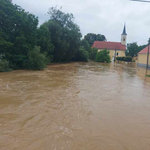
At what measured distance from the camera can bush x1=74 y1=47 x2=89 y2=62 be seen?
45525mm

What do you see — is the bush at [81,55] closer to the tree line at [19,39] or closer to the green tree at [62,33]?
the green tree at [62,33]

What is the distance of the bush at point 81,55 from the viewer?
1792 inches

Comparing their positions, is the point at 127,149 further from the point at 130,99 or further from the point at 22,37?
the point at 22,37

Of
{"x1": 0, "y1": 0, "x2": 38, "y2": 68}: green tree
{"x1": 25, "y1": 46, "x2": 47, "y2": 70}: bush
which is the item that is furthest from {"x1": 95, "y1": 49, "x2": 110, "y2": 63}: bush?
{"x1": 25, "y1": 46, "x2": 47, "y2": 70}: bush

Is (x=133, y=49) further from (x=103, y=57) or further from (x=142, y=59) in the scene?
(x=142, y=59)

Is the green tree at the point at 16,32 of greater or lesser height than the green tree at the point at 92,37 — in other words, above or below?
below

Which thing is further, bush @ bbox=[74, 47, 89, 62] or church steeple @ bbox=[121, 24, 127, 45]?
church steeple @ bbox=[121, 24, 127, 45]

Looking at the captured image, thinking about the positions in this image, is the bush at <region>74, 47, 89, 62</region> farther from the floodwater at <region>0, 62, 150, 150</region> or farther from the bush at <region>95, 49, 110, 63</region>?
the floodwater at <region>0, 62, 150, 150</region>

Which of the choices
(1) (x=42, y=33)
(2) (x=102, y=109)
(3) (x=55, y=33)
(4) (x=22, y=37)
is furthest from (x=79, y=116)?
(3) (x=55, y=33)

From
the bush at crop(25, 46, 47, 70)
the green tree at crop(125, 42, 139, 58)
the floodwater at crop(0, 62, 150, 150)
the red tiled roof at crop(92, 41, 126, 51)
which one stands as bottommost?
the floodwater at crop(0, 62, 150, 150)

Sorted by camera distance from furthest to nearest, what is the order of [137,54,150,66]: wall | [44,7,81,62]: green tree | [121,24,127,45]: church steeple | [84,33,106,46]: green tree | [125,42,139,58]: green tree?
[84,33,106,46]: green tree
[121,24,127,45]: church steeple
[125,42,139,58]: green tree
[137,54,150,66]: wall
[44,7,81,62]: green tree

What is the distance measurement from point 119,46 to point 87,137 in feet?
246

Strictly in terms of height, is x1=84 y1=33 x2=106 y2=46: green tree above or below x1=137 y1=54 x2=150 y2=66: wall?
above

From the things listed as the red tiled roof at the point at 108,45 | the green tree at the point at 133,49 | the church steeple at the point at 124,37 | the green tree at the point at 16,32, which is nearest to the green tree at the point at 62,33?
the green tree at the point at 16,32
